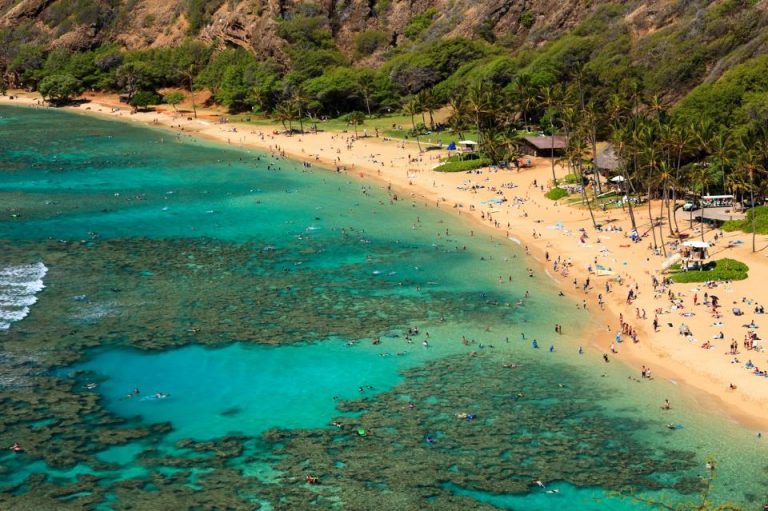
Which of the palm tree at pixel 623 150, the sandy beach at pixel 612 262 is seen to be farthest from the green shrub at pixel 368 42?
the palm tree at pixel 623 150

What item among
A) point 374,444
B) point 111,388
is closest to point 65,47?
point 111,388

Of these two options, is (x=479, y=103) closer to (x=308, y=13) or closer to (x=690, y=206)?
(x=690, y=206)

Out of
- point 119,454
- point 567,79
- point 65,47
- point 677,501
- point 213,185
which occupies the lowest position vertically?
point 677,501

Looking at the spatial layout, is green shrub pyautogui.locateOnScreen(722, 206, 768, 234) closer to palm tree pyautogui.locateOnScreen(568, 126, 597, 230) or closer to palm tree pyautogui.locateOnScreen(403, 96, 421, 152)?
palm tree pyautogui.locateOnScreen(568, 126, 597, 230)

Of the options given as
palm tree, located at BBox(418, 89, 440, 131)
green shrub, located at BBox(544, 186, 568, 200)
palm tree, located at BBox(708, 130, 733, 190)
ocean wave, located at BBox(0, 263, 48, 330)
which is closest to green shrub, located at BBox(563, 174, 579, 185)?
green shrub, located at BBox(544, 186, 568, 200)

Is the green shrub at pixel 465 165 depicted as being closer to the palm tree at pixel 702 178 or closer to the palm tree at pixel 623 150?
the palm tree at pixel 623 150

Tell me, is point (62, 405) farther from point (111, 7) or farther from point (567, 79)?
point (111, 7)

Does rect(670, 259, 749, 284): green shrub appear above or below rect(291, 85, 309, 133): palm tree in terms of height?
below
